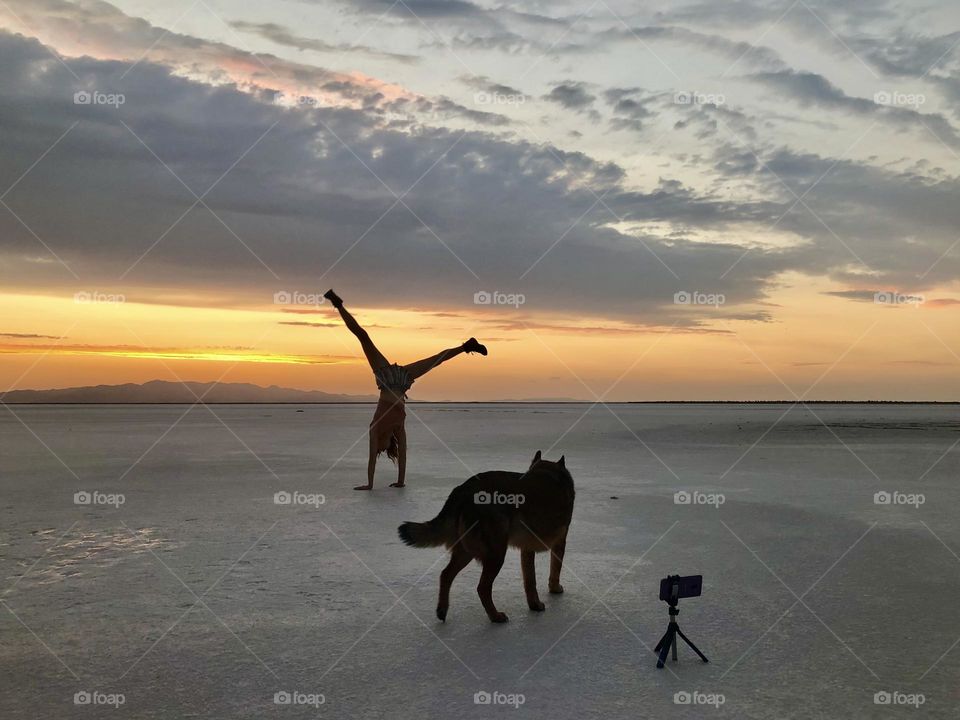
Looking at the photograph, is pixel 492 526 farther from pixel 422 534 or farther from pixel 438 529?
pixel 422 534

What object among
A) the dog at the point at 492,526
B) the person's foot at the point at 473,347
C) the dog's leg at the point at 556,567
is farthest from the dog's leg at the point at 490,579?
the person's foot at the point at 473,347

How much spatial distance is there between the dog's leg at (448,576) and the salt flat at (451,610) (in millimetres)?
121

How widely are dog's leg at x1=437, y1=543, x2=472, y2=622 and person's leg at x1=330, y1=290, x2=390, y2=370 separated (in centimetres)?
836

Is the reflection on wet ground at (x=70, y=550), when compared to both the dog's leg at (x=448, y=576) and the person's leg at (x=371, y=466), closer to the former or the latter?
the dog's leg at (x=448, y=576)

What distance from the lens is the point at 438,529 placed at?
6.09m

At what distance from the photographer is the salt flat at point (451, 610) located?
4738 millimetres

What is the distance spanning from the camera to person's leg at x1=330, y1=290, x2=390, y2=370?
13984mm

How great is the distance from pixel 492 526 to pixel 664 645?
1.57 metres

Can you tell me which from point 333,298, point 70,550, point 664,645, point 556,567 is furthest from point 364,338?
point 664,645

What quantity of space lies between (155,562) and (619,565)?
4865mm

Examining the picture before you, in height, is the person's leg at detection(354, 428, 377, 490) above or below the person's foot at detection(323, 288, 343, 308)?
below

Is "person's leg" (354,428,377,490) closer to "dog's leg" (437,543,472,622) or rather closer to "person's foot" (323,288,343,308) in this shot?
"person's foot" (323,288,343,308)

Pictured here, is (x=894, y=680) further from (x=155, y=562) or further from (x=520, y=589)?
(x=155, y=562)

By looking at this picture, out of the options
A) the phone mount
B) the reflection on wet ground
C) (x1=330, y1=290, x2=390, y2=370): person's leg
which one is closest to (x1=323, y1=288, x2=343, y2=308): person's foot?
(x1=330, y1=290, x2=390, y2=370): person's leg
